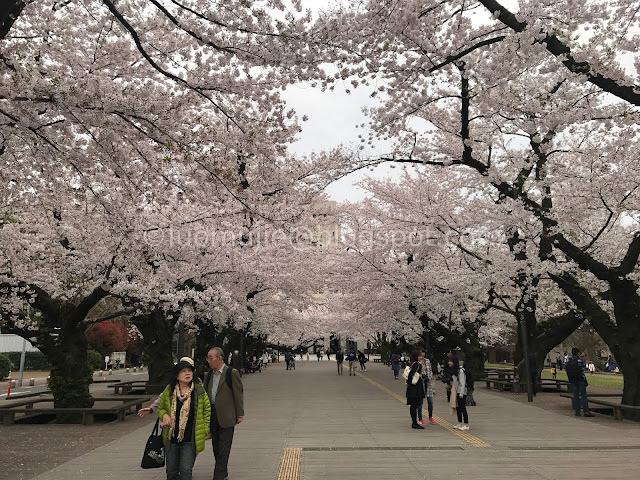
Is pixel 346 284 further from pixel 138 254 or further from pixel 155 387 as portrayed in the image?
pixel 138 254

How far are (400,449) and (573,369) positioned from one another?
642 centimetres

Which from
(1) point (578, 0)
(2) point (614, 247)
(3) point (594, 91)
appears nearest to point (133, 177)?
(1) point (578, 0)

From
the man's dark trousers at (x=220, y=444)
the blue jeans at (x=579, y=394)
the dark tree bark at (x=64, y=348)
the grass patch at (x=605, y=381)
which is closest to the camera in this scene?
the man's dark trousers at (x=220, y=444)

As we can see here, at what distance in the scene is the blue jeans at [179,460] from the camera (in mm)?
5180

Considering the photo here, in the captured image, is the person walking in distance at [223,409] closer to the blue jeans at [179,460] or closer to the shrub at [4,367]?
the blue jeans at [179,460]

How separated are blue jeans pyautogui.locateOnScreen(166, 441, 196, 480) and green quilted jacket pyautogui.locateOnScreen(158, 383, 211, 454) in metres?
0.08

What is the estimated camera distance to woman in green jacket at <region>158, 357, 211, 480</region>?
5180 mm

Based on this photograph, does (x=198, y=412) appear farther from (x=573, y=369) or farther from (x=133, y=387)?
(x=133, y=387)

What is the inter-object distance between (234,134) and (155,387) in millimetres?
13273

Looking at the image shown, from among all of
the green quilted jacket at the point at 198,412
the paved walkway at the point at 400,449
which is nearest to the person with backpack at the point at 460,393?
the paved walkway at the point at 400,449

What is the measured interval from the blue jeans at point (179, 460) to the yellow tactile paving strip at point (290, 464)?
1545 mm

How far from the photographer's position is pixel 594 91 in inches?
384

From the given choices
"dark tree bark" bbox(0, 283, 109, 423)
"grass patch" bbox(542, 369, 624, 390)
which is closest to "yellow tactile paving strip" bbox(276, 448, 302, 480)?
"dark tree bark" bbox(0, 283, 109, 423)

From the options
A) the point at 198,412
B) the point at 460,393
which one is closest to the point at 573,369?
the point at 460,393
